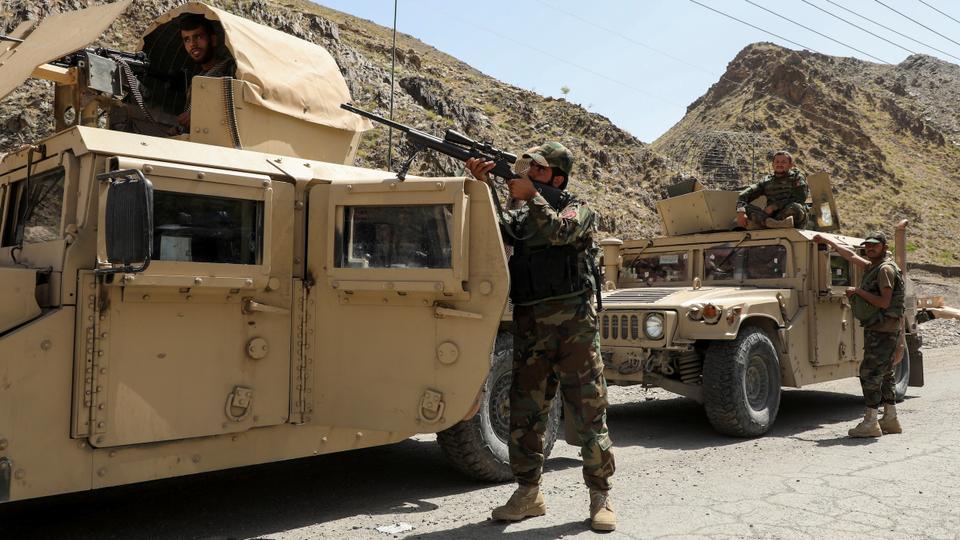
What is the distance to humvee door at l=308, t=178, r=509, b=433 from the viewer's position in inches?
146

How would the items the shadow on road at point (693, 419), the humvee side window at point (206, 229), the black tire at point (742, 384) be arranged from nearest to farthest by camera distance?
1. the humvee side window at point (206, 229)
2. the black tire at point (742, 384)
3. the shadow on road at point (693, 419)

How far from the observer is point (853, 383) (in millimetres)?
9875

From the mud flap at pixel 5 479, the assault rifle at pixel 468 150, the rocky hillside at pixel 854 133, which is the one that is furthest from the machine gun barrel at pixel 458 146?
the rocky hillside at pixel 854 133

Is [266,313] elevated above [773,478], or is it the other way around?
[266,313]

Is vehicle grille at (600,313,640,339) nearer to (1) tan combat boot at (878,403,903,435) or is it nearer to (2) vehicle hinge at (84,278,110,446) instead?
(1) tan combat boot at (878,403,903,435)

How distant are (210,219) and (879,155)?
41.0 metres

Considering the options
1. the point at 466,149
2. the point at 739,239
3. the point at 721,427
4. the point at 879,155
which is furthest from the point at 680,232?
the point at 879,155

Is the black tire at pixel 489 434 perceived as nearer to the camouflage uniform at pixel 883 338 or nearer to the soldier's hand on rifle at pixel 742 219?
the camouflage uniform at pixel 883 338

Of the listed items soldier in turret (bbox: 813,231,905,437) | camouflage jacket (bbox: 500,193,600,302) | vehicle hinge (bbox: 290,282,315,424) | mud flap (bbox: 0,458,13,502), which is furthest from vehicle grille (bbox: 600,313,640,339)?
mud flap (bbox: 0,458,13,502)

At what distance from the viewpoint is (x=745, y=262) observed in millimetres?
7305

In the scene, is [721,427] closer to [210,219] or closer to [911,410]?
[911,410]

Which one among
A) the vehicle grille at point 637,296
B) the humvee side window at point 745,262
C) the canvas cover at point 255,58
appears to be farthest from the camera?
the humvee side window at point 745,262

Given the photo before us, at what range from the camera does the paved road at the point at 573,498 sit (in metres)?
3.63

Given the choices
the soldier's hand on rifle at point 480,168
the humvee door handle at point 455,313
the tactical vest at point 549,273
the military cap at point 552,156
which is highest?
the military cap at point 552,156
